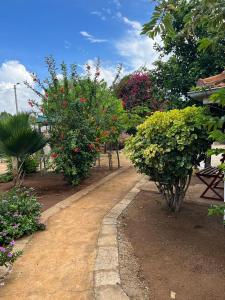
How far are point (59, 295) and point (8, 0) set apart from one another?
26.0ft

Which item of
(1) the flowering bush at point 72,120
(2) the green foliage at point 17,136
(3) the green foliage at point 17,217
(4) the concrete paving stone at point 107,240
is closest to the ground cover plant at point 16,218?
(3) the green foliage at point 17,217

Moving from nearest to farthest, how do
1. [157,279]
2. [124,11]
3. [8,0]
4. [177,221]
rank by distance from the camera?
[124,11] < [157,279] < [177,221] < [8,0]

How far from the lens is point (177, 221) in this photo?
17.9ft

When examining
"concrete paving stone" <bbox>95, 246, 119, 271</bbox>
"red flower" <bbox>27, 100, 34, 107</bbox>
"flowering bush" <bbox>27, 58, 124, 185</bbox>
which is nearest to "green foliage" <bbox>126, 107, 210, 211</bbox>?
"concrete paving stone" <bbox>95, 246, 119, 271</bbox>

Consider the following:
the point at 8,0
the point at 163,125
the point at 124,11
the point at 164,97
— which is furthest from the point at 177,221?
the point at 164,97

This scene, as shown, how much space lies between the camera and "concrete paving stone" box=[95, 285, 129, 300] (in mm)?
3037

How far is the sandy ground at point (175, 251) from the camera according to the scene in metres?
3.29

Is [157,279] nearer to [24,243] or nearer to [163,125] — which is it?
[24,243]

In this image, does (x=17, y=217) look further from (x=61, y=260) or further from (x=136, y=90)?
(x=136, y=90)

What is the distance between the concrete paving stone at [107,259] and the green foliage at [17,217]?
4.58 feet

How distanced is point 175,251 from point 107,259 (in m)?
1.02

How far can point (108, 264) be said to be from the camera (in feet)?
12.3

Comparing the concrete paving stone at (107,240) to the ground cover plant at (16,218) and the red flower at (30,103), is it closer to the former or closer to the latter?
the ground cover plant at (16,218)

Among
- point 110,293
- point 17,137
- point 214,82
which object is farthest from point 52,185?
point 214,82
